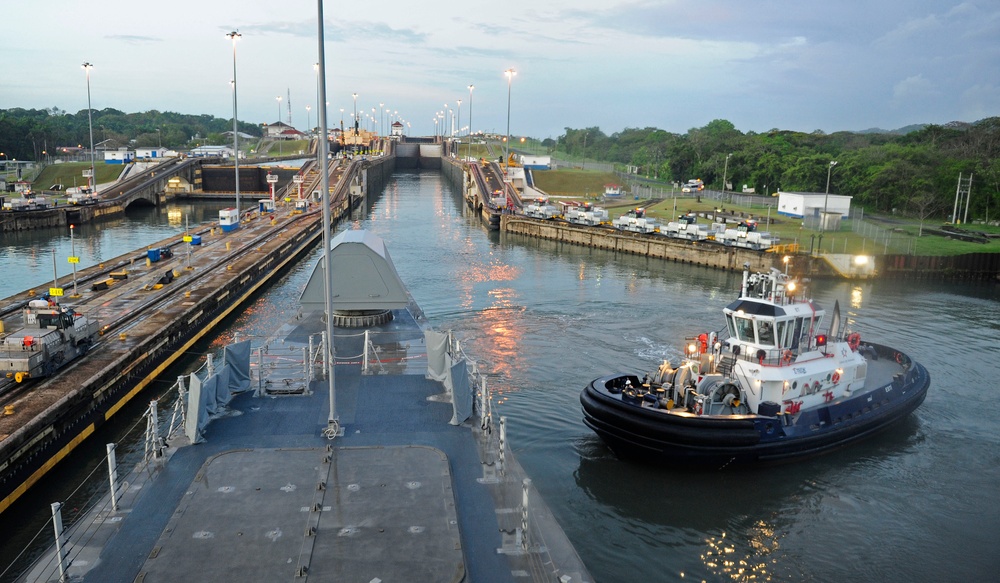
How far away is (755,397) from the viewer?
2447 centimetres

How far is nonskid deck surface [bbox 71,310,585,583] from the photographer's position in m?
11.8

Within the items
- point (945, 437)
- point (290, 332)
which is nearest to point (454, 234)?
point (290, 332)

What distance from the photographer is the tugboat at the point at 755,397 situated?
22.6 m

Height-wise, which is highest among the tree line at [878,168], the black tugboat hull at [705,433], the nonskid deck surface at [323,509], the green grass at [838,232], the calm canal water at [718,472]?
the tree line at [878,168]

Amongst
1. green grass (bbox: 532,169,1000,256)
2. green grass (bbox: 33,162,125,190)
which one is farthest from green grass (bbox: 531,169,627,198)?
green grass (bbox: 33,162,125,190)

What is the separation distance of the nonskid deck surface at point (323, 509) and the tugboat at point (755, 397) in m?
7.13

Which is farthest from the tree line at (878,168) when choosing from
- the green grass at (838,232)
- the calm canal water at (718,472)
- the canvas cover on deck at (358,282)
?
the canvas cover on deck at (358,282)

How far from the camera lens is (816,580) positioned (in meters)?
18.8

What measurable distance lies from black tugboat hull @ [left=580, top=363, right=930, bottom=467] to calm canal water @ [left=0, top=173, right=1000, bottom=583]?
85 cm

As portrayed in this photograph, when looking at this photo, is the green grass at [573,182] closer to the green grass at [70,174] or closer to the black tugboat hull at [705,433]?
the green grass at [70,174]

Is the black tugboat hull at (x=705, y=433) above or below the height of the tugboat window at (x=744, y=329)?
below

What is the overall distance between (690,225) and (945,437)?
44.3 meters

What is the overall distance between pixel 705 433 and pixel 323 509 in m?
13.2

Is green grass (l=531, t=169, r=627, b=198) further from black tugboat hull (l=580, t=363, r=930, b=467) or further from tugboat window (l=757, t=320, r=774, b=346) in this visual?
black tugboat hull (l=580, t=363, r=930, b=467)
